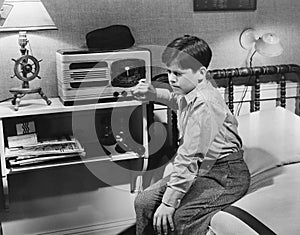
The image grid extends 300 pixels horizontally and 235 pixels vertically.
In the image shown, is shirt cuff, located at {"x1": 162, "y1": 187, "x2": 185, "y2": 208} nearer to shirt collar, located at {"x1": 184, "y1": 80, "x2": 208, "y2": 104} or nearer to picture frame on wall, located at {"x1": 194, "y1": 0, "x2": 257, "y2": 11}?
shirt collar, located at {"x1": 184, "y1": 80, "x2": 208, "y2": 104}

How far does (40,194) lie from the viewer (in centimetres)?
269

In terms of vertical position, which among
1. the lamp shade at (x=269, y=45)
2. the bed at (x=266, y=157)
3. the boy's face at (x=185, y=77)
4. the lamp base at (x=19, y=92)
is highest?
the lamp shade at (x=269, y=45)

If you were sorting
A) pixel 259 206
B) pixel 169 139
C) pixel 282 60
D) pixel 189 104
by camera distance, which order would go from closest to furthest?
pixel 259 206
pixel 189 104
pixel 169 139
pixel 282 60

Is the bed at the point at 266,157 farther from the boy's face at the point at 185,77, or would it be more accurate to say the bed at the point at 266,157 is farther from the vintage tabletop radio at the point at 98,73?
the boy's face at the point at 185,77

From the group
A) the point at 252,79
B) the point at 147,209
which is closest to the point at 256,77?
the point at 252,79

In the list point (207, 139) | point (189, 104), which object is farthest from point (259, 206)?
point (189, 104)

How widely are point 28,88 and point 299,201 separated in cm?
138

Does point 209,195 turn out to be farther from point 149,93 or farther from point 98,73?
point 98,73

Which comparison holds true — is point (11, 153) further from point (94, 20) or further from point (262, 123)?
point (262, 123)

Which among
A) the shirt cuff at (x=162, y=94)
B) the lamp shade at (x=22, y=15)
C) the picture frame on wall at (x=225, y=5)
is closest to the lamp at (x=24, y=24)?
the lamp shade at (x=22, y=15)

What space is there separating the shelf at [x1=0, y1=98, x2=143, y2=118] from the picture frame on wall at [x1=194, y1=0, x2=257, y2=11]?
2.53 feet

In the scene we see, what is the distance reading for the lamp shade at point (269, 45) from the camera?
2.83 m

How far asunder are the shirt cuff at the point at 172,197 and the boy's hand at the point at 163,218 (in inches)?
0.7

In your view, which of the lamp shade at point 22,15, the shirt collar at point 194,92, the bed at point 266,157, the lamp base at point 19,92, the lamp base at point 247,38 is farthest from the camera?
the lamp base at point 247,38
